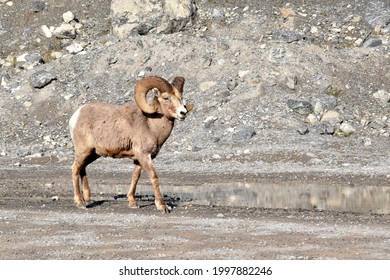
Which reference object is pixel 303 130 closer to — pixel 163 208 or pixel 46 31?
pixel 163 208

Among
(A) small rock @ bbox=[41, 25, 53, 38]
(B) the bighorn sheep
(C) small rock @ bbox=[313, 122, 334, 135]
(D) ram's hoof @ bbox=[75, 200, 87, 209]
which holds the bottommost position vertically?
(C) small rock @ bbox=[313, 122, 334, 135]

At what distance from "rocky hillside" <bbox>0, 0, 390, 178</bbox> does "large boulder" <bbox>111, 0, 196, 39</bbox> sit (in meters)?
0.05

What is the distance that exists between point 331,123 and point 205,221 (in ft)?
49.3

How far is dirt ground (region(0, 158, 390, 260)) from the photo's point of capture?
16609 millimetres

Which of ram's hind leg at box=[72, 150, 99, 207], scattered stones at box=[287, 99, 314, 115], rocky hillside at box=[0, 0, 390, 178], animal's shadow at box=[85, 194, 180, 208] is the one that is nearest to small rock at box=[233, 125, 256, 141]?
rocky hillside at box=[0, 0, 390, 178]

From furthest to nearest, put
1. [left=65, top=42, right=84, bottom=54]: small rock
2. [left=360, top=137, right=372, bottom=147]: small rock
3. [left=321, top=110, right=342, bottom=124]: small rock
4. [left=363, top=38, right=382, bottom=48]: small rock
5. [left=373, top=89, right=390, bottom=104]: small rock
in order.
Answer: [left=65, top=42, right=84, bottom=54]: small rock < [left=363, top=38, right=382, bottom=48]: small rock < [left=373, top=89, right=390, bottom=104]: small rock < [left=321, top=110, right=342, bottom=124]: small rock < [left=360, top=137, right=372, bottom=147]: small rock

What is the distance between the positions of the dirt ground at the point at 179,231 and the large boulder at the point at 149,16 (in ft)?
56.7

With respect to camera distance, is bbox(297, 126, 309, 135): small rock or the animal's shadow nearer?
the animal's shadow

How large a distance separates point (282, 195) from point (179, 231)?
7335mm

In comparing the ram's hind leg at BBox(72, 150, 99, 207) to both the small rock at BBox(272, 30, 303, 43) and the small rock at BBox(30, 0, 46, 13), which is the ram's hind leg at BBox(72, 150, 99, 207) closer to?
the small rock at BBox(272, 30, 303, 43)

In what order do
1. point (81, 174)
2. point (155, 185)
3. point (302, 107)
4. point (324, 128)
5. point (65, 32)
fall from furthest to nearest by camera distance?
point (65, 32)
point (302, 107)
point (324, 128)
point (81, 174)
point (155, 185)

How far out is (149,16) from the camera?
135 ft

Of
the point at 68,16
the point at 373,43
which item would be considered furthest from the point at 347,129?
the point at 68,16

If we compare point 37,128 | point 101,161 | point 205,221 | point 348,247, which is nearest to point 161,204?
point 205,221
